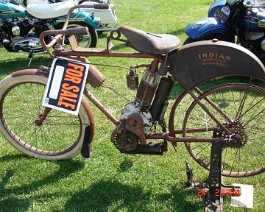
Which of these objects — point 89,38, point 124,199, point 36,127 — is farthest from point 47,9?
point 124,199

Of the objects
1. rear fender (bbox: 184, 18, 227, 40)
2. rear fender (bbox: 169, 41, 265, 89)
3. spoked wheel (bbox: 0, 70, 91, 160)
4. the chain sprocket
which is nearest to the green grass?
spoked wheel (bbox: 0, 70, 91, 160)

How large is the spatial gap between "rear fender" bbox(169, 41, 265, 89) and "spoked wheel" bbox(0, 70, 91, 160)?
0.88 m

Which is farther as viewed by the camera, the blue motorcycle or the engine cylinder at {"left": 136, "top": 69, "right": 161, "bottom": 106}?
the blue motorcycle

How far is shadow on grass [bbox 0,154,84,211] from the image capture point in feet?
10.2

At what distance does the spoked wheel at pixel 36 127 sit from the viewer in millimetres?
3217

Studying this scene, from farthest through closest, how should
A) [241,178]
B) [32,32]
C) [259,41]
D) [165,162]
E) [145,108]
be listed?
[32,32]
[259,41]
[165,162]
[241,178]
[145,108]

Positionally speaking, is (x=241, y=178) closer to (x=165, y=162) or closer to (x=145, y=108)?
(x=165, y=162)

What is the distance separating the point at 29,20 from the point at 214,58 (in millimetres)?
4323

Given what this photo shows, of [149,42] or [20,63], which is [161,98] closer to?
[149,42]

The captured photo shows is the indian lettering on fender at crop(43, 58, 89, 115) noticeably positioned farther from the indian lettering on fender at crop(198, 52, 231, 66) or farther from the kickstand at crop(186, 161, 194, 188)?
the kickstand at crop(186, 161, 194, 188)

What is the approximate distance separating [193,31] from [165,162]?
7.43 ft

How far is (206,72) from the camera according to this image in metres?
2.77

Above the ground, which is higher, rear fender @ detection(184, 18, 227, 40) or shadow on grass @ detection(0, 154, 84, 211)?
rear fender @ detection(184, 18, 227, 40)

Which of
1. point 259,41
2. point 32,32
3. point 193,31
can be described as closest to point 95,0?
point 32,32
